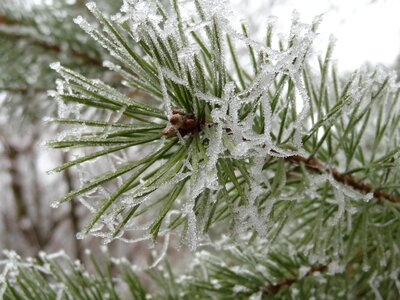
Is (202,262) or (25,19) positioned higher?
(25,19)

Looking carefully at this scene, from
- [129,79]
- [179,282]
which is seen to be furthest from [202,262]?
[129,79]

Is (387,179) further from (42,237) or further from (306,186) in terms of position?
(42,237)

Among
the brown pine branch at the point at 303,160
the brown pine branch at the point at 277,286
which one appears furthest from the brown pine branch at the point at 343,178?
the brown pine branch at the point at 277,286

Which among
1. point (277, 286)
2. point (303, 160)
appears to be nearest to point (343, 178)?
point (303, 160)

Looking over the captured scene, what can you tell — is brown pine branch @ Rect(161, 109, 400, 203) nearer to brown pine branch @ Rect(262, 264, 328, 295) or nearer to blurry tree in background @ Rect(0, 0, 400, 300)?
blurry tree in background @ Rect(0, 0, 400, 300)

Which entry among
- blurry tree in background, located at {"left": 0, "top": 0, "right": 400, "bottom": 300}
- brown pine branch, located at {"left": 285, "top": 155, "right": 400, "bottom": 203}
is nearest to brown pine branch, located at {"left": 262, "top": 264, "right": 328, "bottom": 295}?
blurry tree in background, located at {"left": 0, "top": 0, "right": 400, "bottom": 300}

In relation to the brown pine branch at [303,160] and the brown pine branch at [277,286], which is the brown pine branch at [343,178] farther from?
the brown pine branch at [277,286]

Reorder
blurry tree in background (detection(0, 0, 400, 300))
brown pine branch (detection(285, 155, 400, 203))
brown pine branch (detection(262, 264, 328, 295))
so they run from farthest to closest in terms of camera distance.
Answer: brown pine branch (detection(262, 264, 328, 295)), brown pine branch (detection(285, 155, 400, 203)), blurry tree in background (detection(0, 0, 400, 300))

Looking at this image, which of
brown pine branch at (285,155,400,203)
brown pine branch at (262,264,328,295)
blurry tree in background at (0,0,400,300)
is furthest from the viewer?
brown pine branch at (262,264,328,295)
